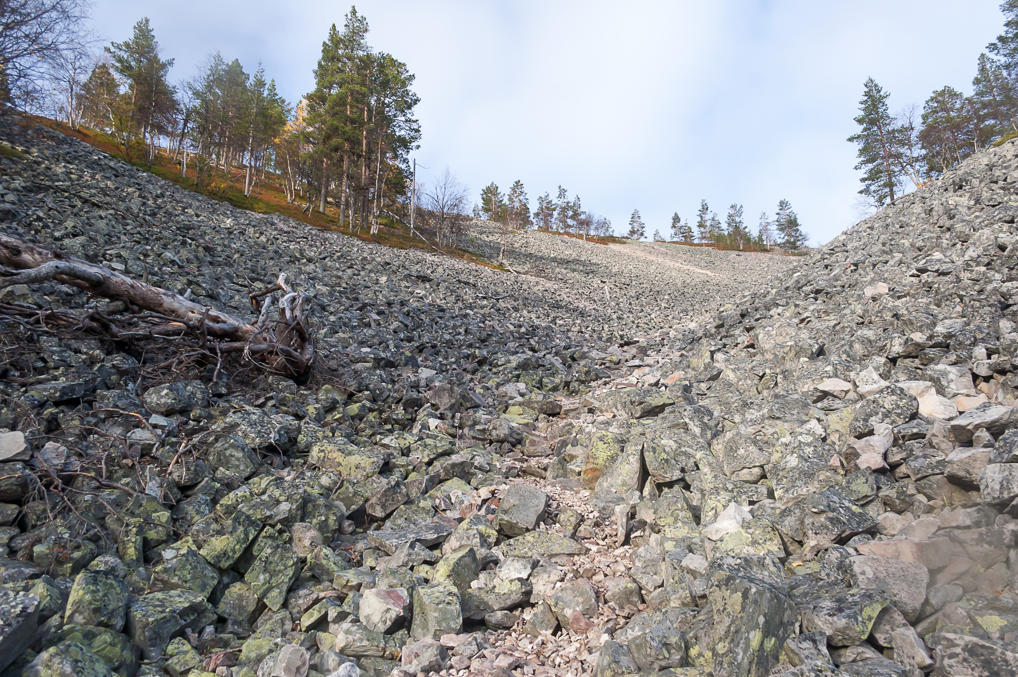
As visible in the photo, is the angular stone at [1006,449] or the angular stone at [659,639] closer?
the angular stone at [659,639]

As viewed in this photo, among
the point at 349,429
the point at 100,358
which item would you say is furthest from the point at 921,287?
the point at 100,358

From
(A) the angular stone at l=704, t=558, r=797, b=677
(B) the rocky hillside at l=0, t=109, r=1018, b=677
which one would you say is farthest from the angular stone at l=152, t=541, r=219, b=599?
(A) the angular stone at l=704, t=558, r=797, b=677

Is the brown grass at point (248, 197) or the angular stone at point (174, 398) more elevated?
the brown grass at point (248, 197)

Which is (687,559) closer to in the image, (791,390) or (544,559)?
(544,559)

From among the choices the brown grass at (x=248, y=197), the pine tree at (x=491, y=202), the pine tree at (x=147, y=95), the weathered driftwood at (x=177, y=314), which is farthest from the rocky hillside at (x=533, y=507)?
the pine tree at (x=491, y=202)

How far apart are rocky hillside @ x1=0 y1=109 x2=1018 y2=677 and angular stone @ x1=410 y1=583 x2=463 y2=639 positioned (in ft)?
0.06

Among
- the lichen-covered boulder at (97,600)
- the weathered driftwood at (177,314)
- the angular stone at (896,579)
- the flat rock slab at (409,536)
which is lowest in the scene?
the flat rock slab at (409,536)

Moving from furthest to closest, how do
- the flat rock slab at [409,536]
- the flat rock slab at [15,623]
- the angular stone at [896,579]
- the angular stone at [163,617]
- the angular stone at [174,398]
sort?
the angular stone at [174,398] → the flat rock slab at [409,536] → the angular stone at [163,617] → the angular stone at [896,579] → the flat rock slab at [15,623]

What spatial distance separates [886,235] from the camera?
15.3 m

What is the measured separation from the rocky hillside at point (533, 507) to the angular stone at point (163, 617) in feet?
0.06

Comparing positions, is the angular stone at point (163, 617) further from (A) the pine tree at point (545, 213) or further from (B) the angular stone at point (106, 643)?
(A) the pine tree at point (545, 213)

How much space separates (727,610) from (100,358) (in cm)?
782

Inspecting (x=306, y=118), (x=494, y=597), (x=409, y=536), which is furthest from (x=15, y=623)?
(x=306, y=118)

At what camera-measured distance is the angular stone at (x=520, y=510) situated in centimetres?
495
